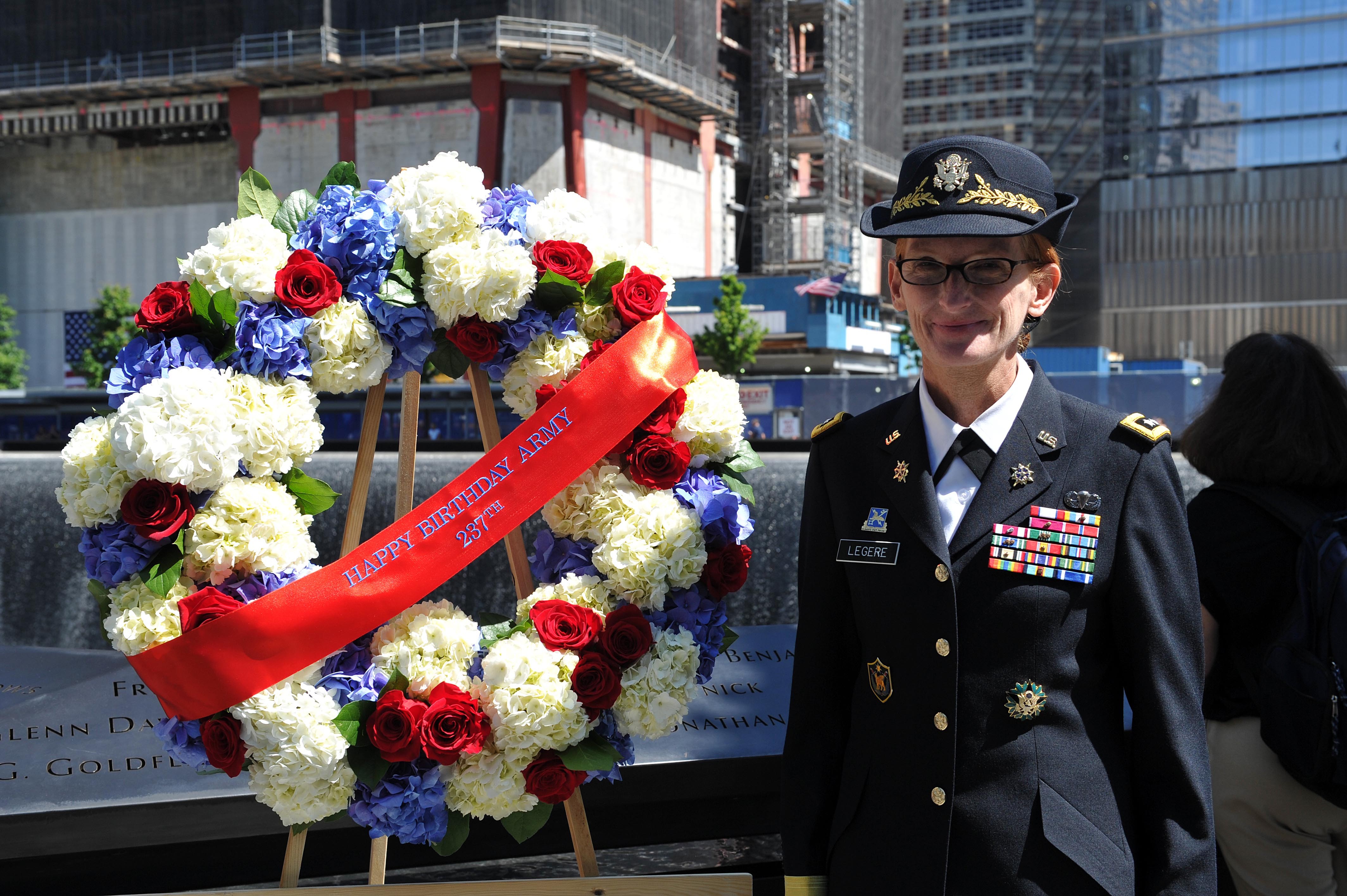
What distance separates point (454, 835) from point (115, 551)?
1.03m

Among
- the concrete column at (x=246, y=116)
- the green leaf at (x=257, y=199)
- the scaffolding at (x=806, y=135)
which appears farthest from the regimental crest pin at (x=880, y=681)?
the scaffolding at (x=806, y=135)

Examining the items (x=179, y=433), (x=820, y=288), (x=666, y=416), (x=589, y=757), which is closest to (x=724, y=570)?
(x=666, y=416)

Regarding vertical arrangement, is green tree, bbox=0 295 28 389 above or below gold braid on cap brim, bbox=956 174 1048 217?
above

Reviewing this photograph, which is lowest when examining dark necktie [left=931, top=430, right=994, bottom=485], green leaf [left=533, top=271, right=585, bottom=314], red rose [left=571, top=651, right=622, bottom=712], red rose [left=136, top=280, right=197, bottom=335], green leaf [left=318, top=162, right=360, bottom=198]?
red rose [left=571, top=651, right=622, bottom=712]

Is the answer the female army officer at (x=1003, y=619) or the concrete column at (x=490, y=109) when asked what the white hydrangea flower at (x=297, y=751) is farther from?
the concrete column at (x=490, y=109)

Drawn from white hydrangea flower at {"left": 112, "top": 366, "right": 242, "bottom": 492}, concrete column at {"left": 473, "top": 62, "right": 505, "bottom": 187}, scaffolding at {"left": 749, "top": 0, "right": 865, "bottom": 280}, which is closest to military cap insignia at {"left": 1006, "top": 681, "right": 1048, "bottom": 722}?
white hydrangea flower at {"left": 112, "top": 366, "right": 242, "bottom": 492}

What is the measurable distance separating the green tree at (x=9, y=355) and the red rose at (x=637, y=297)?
173ft

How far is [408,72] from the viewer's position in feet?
149

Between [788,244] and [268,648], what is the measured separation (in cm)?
6039

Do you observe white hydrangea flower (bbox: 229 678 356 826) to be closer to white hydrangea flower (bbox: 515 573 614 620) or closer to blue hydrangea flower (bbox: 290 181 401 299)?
white hydrangea flower (bbox: 515 573 614 620)

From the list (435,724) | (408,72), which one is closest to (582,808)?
(435,724)

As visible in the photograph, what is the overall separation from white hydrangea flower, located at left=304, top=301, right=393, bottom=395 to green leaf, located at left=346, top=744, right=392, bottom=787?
2.58 feet

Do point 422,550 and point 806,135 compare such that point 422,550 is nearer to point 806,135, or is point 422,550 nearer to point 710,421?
point 710,421

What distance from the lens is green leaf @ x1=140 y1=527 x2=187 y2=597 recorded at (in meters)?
2.61
